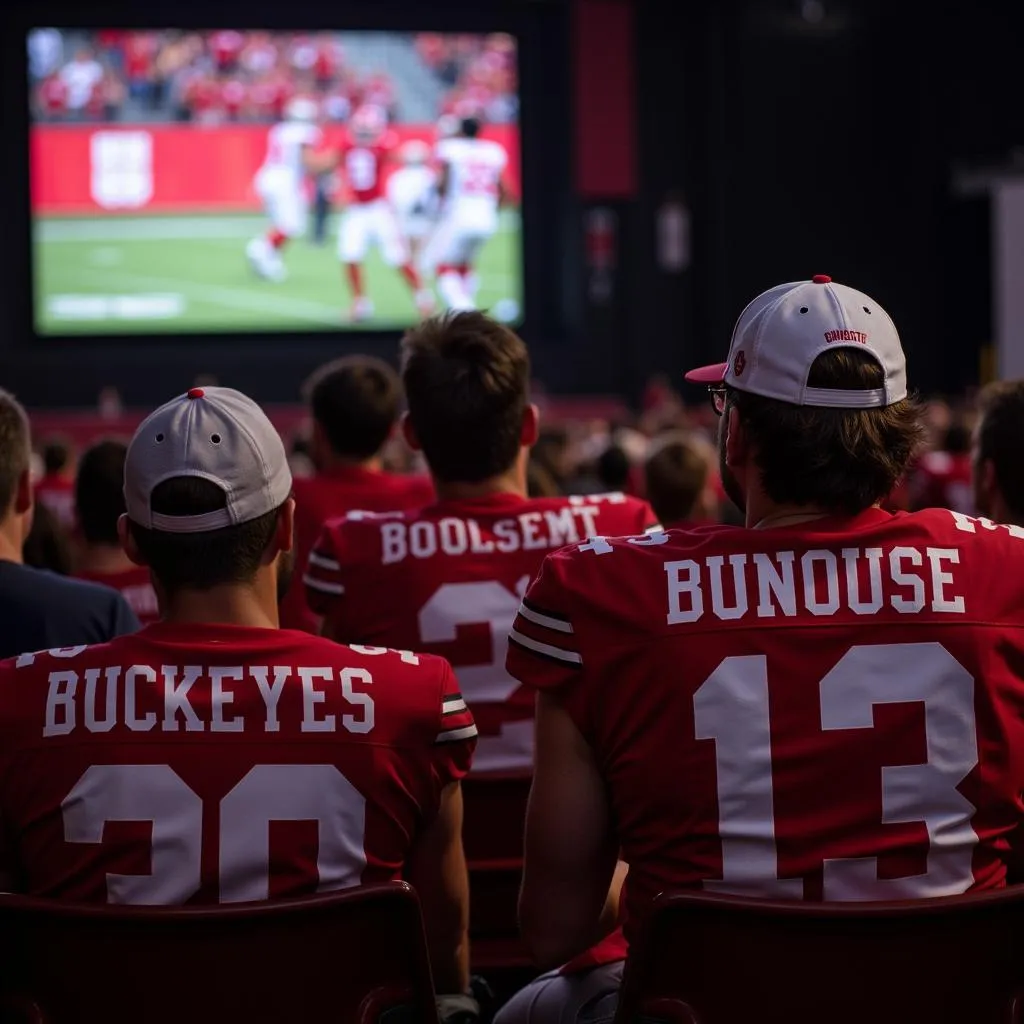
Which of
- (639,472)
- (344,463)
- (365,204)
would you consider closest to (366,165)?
(365,204)

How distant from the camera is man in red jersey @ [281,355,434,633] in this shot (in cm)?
352

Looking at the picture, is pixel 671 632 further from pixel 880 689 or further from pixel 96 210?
pixel 96 210

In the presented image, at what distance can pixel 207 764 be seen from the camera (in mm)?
1513

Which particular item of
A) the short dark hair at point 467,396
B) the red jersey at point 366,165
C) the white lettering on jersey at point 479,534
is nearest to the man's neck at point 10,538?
the white lettering on jersey at point 479,534

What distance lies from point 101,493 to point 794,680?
204 centimetres

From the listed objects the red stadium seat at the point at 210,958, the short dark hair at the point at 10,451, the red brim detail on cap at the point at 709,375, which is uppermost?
the red brim detail on cap at the point at 709,375

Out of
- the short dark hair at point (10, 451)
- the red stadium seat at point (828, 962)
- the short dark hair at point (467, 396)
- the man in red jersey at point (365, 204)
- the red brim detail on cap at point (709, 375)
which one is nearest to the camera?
the red stadium seat at point (828, 962)

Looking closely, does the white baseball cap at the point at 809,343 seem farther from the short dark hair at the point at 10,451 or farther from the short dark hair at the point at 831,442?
the short dark hair at the point at 10,451

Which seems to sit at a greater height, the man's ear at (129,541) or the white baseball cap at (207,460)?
the white baseball cap at (207,460)

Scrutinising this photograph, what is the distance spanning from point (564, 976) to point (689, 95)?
13.2 meters

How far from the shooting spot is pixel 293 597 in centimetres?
339

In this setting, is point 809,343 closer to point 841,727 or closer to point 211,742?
point 841,727

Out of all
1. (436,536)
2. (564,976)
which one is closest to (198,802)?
(564,976)

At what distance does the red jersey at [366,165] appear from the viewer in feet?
42.0
